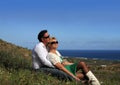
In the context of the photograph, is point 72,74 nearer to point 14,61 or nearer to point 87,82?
point 87,82

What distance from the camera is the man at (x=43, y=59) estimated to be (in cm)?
1585

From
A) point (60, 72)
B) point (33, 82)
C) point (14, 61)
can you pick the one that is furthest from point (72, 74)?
point (14, 61)

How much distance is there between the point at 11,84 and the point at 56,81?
220 cm

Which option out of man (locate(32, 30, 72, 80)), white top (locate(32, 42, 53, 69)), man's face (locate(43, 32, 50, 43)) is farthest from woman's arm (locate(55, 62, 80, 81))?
man's face (locate(43, 32, 50, 43))

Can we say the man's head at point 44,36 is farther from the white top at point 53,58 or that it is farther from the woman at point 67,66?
the white top at point 53,58

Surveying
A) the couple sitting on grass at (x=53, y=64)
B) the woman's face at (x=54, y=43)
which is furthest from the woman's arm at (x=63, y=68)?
the woman's face at (x=54, y=43)

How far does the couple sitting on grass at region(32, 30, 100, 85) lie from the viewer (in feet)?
51.8

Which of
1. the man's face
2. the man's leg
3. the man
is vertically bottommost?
the man's leg

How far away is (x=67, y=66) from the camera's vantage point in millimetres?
16312

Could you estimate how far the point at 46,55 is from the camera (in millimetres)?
16312

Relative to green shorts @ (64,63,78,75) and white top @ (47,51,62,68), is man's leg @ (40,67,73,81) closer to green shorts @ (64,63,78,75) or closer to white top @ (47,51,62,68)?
white top @ (47,51,62,68)

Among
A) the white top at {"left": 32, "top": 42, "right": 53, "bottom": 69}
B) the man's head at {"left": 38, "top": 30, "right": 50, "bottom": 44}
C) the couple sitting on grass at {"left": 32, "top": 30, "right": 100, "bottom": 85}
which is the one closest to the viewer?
the couple sitting on grass at {"left": 32, "top": 30, "right": 100, "bottom": 85}

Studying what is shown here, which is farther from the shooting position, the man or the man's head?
the man's head

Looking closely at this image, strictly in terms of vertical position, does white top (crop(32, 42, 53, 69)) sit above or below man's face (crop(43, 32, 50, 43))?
below
